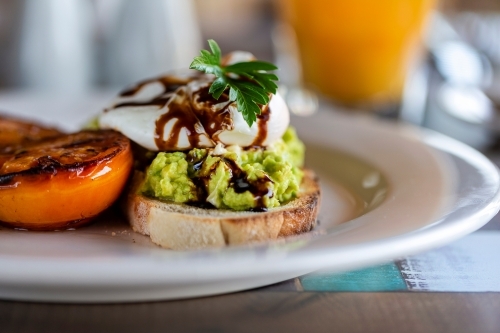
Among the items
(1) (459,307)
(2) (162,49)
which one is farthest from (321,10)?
(1) (459,307)

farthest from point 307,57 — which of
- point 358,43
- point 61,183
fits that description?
point 61,183

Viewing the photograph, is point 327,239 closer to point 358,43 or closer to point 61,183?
point 61,183

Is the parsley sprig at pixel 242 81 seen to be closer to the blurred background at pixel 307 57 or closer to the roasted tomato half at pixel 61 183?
the roasted tomato half at pixel 61 183

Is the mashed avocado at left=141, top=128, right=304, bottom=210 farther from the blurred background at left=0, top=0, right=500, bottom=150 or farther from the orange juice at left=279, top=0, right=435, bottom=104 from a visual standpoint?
the orange juice at left=279, top=0, right=435, bottom=104

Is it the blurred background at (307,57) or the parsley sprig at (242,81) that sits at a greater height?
the parsley sprig at (242,81)

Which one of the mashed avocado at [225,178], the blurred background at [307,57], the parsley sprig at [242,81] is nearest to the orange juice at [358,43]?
the blurred background at [307,57]
